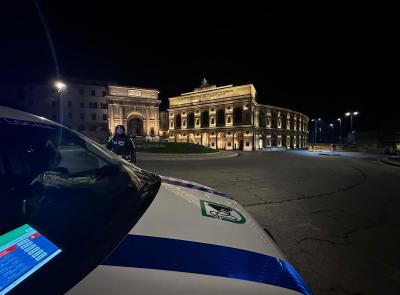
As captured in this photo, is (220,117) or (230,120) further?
(220,117)

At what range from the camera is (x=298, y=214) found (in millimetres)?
4746

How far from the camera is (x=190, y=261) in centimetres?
105

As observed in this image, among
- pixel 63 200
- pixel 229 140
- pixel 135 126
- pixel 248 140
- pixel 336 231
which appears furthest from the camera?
pixel 135 126

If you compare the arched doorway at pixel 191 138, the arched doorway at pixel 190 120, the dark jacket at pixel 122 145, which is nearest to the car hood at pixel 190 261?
the dark jacket at pixel 122 145

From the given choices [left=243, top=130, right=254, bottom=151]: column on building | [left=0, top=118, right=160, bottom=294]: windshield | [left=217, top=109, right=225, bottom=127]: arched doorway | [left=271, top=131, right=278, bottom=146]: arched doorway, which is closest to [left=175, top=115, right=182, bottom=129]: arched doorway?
[left=217, top=109, right=225, bottom=127]: arched doorway

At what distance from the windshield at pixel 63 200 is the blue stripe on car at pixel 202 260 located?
0.34 feet

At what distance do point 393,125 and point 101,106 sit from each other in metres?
70.1

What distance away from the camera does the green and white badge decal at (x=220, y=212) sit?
1.67 metres

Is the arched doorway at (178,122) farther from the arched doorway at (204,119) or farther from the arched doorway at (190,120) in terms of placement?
the arched doorway at (204,119)

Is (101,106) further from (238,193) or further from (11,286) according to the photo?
(11,286)

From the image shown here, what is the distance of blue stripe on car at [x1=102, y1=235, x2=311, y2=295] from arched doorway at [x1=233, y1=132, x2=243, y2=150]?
5006 cm

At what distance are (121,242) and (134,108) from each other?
5671 cm

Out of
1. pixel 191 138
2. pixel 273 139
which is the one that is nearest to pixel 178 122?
pixel 191 138

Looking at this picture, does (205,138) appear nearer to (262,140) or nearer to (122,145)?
(262,140)
